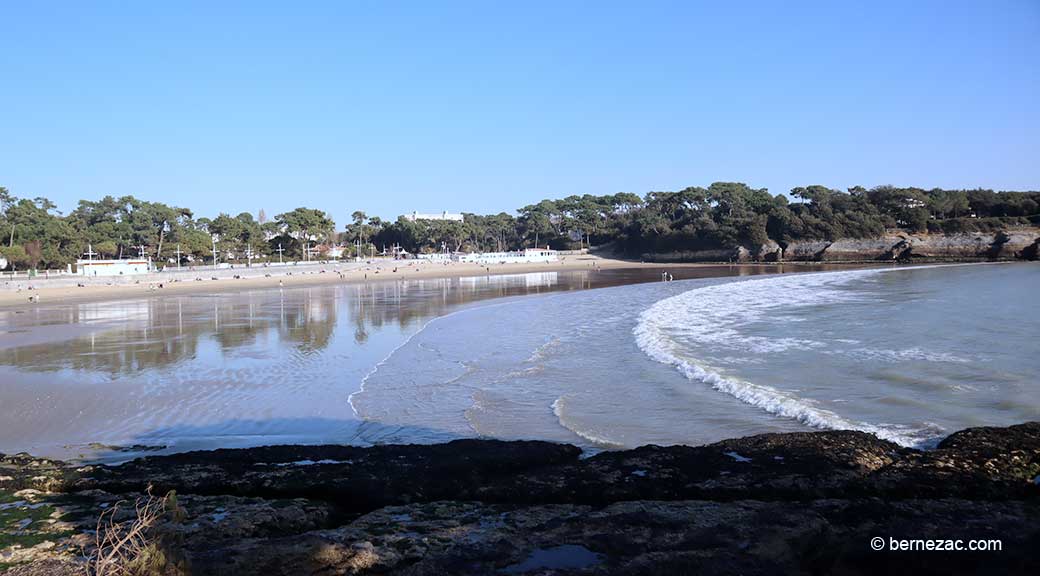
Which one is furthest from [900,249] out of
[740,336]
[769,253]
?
[740,336]

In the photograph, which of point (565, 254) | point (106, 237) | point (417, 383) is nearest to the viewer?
point (417, 383)

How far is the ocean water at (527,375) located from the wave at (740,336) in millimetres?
66

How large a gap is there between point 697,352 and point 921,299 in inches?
604

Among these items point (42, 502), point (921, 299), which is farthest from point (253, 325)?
point (921, 299)

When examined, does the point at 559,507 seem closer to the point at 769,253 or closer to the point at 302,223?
the point at 769,253

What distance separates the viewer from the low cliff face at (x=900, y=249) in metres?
58.9

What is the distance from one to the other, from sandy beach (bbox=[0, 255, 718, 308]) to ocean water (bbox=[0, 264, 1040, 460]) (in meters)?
15.5

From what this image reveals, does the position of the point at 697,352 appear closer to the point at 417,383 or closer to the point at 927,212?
the point at 417,383

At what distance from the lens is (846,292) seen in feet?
98.5

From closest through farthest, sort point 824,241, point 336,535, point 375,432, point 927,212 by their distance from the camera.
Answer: point 336,535
point 375,432
point 824,241
point 927,212

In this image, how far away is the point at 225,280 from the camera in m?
49.8

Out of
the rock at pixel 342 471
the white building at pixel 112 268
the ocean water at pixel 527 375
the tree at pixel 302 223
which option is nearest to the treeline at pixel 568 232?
the tree at pixel 302 223

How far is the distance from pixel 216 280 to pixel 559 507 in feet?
165

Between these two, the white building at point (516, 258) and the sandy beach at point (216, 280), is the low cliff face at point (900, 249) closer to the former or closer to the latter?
the white building at point (516, 258)
